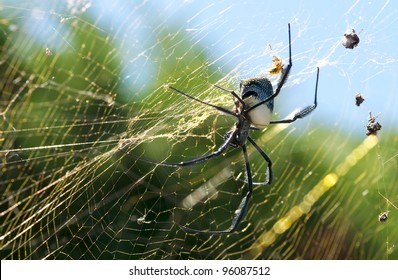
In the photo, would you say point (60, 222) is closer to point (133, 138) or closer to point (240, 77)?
point (133, 138)

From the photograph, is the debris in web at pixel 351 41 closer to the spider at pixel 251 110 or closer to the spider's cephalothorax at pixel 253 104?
the spider at pixel 251 110

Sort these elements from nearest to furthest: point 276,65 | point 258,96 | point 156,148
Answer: point 258,96 → point 276,65 → point 156,148

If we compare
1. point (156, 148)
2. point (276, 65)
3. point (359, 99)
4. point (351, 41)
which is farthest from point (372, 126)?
point (156, 148)

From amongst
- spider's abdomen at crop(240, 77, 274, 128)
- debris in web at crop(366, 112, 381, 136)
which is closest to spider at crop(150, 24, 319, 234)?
spider's abdomen at crop(240, 77, 274, 128)

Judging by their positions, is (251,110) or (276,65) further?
(276,65)

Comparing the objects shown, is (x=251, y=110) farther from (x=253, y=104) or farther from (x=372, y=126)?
(x=372, y=126)

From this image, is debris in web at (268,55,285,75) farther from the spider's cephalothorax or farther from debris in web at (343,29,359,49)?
debris in web at (343,29,359,49)

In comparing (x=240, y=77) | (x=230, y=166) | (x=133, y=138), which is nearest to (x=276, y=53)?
(x=240, y=77)
